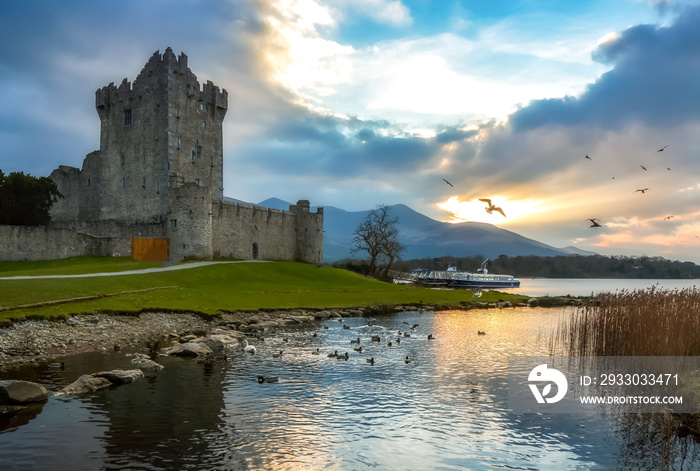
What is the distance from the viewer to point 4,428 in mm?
13422

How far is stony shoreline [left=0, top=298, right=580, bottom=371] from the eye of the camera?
2222 cm

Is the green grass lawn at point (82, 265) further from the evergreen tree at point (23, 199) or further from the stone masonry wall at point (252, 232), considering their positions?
the stone masonry wall at point (252, 232)

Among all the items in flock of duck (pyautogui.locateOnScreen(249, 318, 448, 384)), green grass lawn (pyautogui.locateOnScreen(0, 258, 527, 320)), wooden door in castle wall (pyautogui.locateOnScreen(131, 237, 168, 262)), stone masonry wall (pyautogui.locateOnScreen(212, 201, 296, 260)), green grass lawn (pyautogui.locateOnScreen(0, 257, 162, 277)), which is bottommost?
flock of duck (pyautogui.locateOnScreen(249, 318, 448, 384))

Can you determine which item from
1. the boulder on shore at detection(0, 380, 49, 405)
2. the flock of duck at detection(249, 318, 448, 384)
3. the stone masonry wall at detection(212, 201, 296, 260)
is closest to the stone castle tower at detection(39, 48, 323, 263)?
the stone masonry wall at detection(212, 201, 296, 260)

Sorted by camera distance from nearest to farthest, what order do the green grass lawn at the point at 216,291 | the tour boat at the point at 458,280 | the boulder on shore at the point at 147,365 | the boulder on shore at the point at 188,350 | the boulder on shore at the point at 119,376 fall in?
the boulder on shore at the point at 119,376, the boulder on shore at the point at 147,365, the boulder on shore at the point at 188,350, the green grass lawn at the point at 216,291, the tour boat at the point at 458,280

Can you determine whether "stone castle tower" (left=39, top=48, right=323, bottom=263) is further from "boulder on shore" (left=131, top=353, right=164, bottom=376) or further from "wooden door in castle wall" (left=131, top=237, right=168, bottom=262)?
"boulder on shore" (left=131, top=353, right=164, bottom=376)

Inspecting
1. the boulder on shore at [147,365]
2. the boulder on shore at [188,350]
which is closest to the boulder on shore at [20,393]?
the boulder on shore at [147,365]

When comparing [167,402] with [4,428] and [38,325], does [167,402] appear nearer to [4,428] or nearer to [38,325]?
[4,428]

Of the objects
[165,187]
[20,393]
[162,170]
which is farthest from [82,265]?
[20,393]

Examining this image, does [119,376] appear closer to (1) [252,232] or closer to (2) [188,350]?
(2) [188,350]

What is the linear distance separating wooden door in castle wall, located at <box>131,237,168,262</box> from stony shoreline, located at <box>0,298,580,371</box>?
26174mm

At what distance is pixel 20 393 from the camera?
15203 millimetres

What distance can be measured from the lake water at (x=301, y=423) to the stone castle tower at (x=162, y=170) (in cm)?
4303

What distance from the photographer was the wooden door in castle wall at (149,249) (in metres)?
58.0
